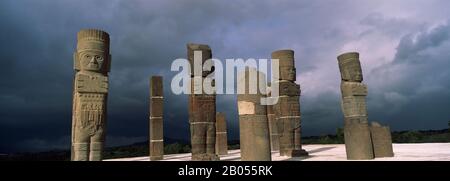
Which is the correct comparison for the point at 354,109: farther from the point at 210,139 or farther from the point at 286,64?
the point at 210,139

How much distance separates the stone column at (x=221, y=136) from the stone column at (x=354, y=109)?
326 inches

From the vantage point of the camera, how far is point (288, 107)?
1455cm

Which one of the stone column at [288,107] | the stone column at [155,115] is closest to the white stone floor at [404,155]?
the stone column at [288,107]

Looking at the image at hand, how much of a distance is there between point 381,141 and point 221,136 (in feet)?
30.6

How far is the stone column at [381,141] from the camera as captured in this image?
1200cm

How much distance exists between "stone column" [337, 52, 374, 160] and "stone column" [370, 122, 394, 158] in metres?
0.44

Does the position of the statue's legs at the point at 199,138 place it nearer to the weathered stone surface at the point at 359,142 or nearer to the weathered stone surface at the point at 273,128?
the weathered stone surface at the point at 359,142

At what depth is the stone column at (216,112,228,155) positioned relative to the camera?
19.2m

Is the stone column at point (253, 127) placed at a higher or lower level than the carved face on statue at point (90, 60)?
lower

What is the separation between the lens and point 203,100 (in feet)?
40.5

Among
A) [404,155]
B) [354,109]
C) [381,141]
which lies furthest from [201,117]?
[404,155]
